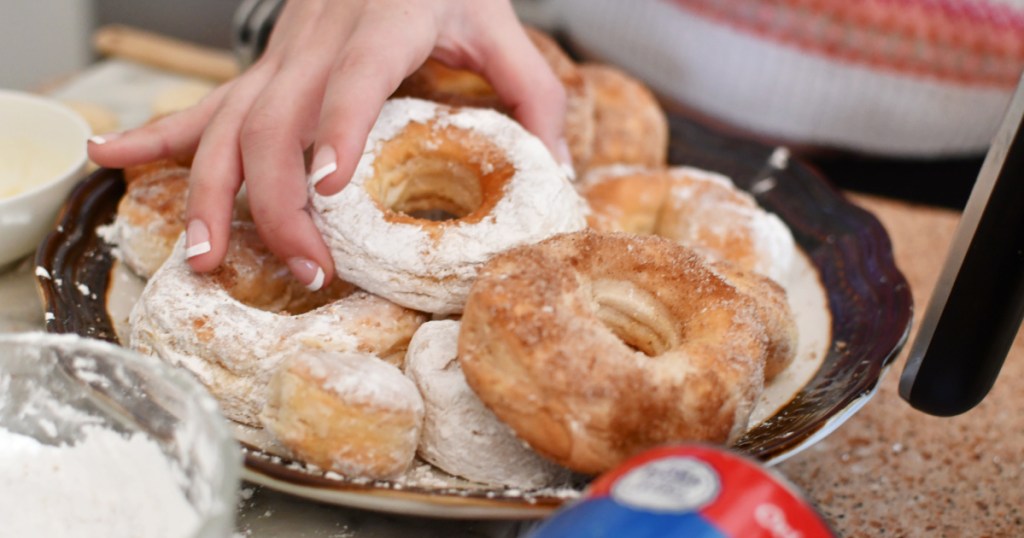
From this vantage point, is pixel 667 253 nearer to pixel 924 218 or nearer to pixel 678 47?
pixel 924 218

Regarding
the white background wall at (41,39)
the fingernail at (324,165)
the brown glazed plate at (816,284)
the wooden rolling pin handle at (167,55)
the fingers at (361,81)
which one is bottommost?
the white background wall at (41,39)

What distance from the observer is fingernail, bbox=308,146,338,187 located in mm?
906

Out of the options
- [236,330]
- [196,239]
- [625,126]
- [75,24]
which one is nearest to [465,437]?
[236,330]

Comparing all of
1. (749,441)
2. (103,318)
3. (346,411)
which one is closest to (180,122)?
(103,318)

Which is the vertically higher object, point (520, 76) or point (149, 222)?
point (520, 76)

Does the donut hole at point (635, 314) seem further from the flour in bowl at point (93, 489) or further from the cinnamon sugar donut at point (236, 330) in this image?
the flour in bowl at point (93, 489)

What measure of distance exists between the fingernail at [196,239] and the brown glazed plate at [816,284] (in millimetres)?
158

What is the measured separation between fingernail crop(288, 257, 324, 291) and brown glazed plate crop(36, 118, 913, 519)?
7.6 inches

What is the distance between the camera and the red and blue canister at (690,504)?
58cm

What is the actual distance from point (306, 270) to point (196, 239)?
123mm

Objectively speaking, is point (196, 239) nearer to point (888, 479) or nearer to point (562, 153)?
point (562, 153)

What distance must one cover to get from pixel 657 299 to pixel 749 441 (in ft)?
0.61

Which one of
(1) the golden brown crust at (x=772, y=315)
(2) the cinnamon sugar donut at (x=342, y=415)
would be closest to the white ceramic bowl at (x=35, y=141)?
(2) the cinnamon sugar donut at (x=342, y=415)

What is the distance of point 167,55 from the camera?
2.01 m
